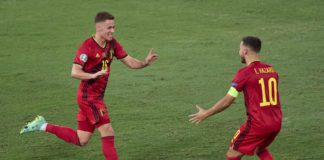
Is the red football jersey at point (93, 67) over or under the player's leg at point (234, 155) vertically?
over

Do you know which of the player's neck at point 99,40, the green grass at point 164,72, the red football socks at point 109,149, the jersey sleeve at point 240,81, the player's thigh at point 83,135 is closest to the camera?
the jersey sleeve at point 240,81

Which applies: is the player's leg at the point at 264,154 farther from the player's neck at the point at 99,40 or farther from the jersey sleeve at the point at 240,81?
the player's neck at the point at 99,40

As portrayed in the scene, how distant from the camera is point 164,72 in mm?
14641

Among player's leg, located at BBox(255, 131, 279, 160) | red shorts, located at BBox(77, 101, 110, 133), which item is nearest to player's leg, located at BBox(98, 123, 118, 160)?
red shorts, located at BBox(77, 101, 110, 133)

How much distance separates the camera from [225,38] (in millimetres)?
17031

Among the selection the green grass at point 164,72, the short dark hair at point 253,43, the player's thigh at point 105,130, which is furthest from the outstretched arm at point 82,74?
the short dark hair at point 253,43

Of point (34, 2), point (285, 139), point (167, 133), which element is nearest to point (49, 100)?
point (167, 133)

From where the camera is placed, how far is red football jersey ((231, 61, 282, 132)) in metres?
8.12

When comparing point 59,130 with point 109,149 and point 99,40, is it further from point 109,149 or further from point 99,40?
point 99,40

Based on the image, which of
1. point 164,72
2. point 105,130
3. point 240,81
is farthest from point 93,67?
point 164,72

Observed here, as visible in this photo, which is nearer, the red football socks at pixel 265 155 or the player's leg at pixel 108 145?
the red football socks at pixel 265 155

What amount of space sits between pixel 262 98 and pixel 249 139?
54cm

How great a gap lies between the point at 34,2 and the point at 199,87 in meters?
8.95

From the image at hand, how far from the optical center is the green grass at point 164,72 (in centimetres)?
1051
